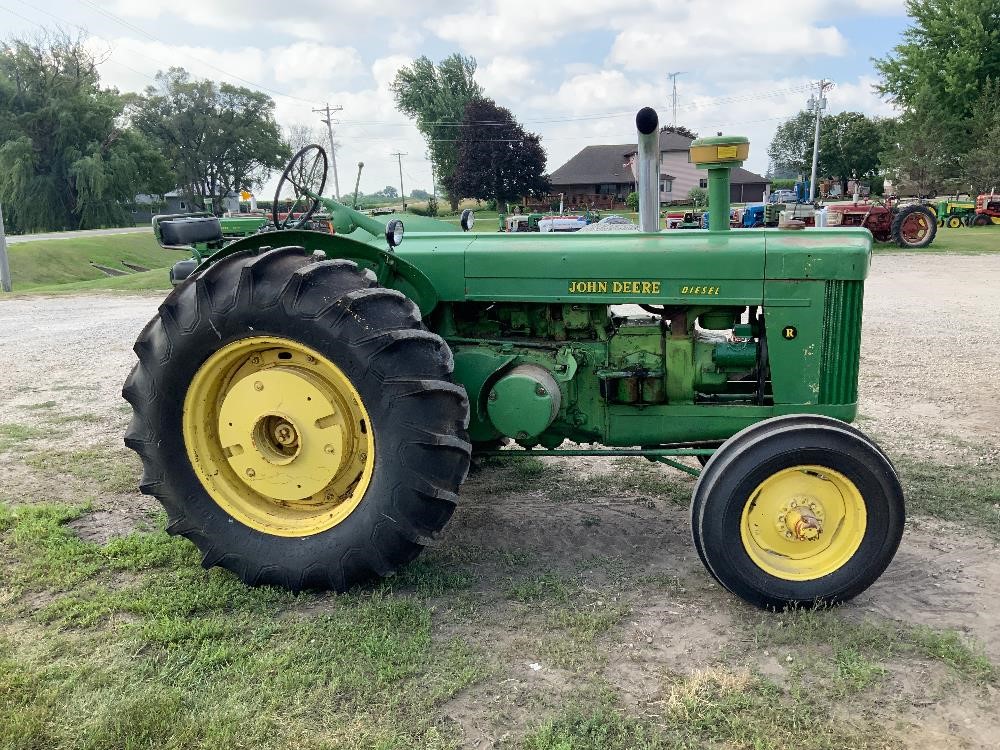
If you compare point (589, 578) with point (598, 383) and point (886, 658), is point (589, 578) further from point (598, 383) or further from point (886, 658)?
point (886, 658)

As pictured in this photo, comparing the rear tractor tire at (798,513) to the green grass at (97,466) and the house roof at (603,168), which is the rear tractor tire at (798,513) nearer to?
the green grass at (97,466)

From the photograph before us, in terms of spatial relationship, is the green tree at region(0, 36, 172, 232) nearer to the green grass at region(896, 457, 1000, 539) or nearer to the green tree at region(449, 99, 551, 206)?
the green tree at region(449, 99, 551, 206)

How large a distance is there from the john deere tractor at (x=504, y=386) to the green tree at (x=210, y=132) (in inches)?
2526

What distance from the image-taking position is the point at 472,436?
405 centimetres

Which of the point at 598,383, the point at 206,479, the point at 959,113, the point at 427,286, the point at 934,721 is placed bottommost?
the point at 934,721

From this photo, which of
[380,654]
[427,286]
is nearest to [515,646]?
[380,654]

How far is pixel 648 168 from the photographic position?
12.3ft

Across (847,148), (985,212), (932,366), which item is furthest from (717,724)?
(847,148)

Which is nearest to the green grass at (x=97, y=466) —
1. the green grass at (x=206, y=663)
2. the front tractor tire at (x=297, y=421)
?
the green grass at (x=206, y=663)

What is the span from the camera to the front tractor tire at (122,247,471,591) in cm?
335

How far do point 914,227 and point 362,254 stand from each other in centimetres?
2287

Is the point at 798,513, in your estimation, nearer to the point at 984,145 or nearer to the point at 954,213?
the point at 954,213

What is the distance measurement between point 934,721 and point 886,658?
14.6 inches

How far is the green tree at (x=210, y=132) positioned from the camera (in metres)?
63.2
